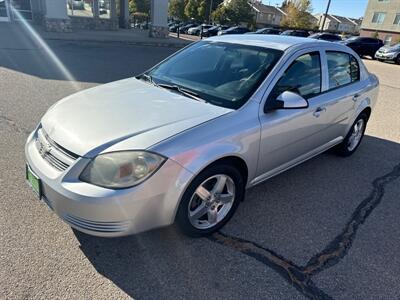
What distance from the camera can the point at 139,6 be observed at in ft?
150

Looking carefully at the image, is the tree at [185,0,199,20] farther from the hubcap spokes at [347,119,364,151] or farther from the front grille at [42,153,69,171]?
the front grille at [42,153,69,171]

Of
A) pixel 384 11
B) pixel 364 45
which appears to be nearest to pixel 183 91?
pixel 364 45

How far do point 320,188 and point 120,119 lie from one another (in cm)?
250

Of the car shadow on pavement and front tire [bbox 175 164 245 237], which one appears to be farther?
front tire [bbox 175 164 245 237]

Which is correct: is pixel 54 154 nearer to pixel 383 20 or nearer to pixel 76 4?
pixel 76 4

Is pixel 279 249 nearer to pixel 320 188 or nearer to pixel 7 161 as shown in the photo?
pixel 320 188

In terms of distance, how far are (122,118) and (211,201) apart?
1038 mm

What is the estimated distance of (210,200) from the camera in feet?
9.01

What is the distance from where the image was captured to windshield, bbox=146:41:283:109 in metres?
2.93

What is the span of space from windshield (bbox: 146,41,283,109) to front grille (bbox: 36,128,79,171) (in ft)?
4.18

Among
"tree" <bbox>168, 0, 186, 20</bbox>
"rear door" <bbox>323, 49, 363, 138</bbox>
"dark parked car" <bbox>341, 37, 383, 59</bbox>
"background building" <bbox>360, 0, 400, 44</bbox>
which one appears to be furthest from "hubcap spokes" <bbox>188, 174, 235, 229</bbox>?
"tree" <bbox>168, 0, 186, 20</bbox>

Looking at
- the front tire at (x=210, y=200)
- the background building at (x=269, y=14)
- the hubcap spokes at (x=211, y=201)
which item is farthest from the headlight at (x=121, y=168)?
the background building at (x=269, y=14)

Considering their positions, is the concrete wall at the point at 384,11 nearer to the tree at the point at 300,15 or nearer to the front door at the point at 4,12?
the tree at the point at 300,15

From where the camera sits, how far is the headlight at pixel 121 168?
2.16m
